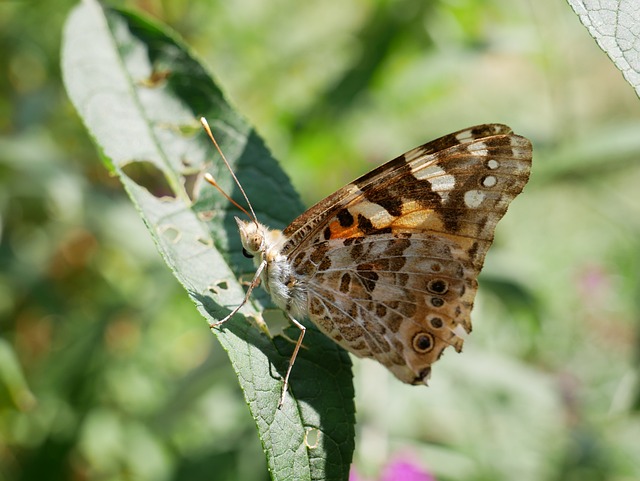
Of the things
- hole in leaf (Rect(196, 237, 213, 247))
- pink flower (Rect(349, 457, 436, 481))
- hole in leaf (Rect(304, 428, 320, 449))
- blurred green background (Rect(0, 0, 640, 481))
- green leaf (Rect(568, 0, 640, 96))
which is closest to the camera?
green leaf (Rect(568, 0, 640, 96))

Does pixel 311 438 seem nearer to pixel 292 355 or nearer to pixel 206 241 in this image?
pixel 292 355

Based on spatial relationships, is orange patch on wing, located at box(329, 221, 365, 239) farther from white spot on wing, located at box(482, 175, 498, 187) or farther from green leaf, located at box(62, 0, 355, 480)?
white spot on wing, located at box(482, 175, 498, 187)

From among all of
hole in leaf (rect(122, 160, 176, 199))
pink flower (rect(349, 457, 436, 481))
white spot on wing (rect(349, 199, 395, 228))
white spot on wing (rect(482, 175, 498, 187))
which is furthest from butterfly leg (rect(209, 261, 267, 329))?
hole in leaf (rect(122, 160, 176, 199))

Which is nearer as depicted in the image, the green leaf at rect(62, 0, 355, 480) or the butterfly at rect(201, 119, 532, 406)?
the green leaf at rect(62, 0, 355, 480)

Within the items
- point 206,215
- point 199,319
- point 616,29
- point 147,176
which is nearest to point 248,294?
point 206,215

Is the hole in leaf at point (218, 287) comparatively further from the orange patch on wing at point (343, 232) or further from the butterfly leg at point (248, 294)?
the orange patch on wing at point (343, 232)
